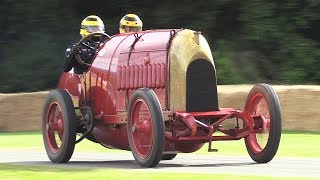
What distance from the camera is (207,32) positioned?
25.2 metres

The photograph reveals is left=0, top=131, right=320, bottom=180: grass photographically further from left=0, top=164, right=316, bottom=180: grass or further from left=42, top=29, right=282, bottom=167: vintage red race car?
left=42, top=29, right=282, bottom=167: vintage red race car

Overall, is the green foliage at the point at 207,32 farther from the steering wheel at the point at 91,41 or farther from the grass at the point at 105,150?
the steering wheel at the point at 91,41

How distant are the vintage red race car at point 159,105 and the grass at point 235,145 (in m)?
1.44

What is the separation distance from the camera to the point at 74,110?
12.3 m

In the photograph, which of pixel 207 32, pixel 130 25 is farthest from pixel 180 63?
pixel 207 32

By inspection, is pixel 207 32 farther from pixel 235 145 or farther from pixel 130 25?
pixel 130 25

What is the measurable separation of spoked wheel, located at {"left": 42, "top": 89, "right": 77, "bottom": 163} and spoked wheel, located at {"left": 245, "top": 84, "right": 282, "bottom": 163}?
2.22m

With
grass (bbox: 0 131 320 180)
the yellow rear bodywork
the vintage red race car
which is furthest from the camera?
the yellow rear bodywork

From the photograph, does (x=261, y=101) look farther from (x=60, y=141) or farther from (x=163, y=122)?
(x=60, y=141)

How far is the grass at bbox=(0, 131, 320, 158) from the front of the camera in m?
13.3

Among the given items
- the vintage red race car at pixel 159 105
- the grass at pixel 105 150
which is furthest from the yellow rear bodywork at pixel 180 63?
the grass at pixel 105 150

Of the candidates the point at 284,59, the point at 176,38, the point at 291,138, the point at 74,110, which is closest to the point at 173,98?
the point at 176,38

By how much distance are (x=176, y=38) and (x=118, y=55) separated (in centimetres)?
96

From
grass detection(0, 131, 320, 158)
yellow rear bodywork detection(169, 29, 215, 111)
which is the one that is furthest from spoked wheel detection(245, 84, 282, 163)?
grass detection(0, 131, 320, 158)
